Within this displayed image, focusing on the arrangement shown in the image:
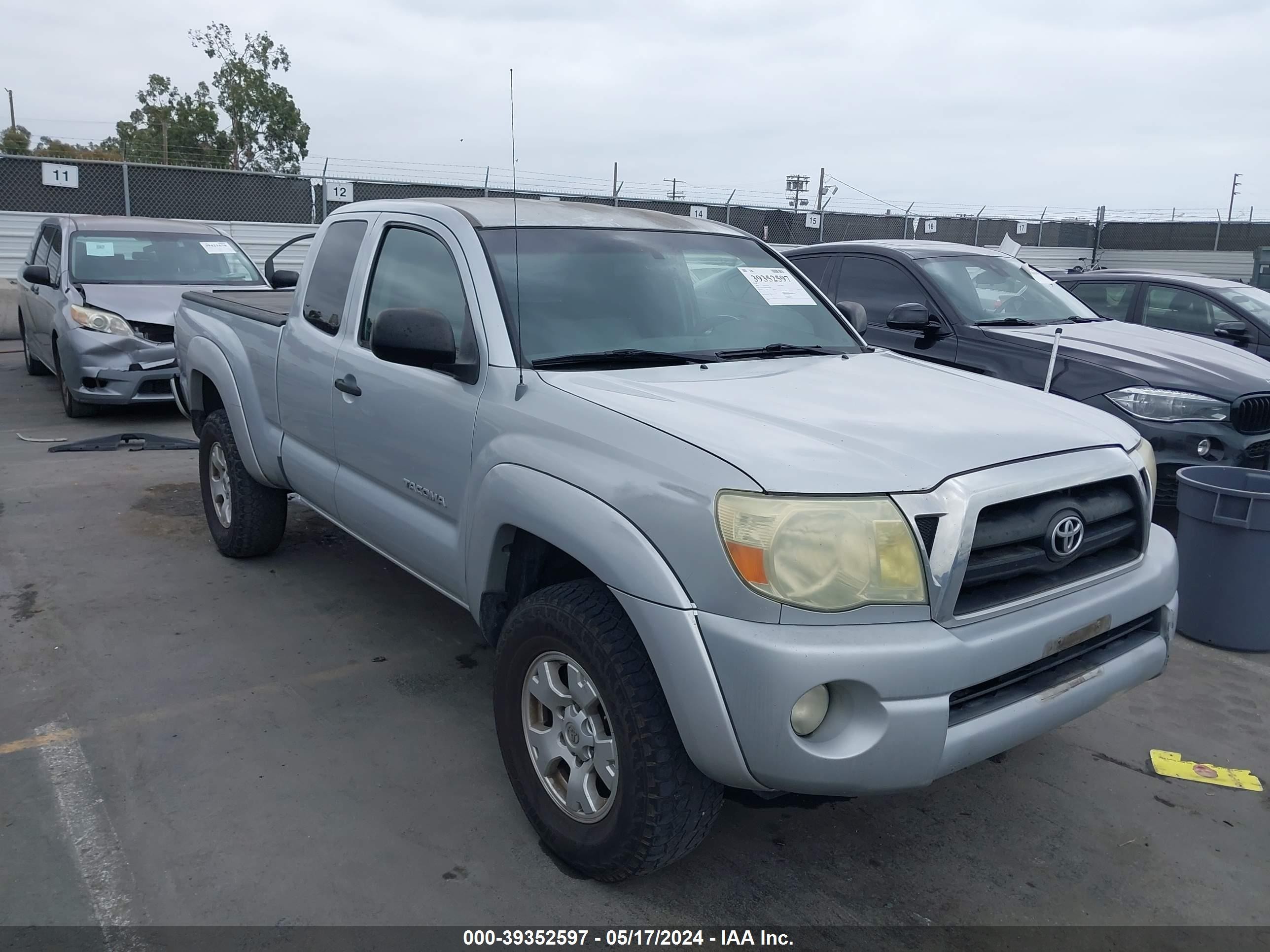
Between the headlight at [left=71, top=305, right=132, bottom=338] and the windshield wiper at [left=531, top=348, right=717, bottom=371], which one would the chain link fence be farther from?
the windshield wiper at [left=531, top=348, right=717, bottom=371]

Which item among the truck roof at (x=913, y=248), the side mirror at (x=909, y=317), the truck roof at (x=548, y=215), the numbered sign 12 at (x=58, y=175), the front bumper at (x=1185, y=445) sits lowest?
the front bumper at (x=1185, y=445)

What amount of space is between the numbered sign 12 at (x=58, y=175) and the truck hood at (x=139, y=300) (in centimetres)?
842

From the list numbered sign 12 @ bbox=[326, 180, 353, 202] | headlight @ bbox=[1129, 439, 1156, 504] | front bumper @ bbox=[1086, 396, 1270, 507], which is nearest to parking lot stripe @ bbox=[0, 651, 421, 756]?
headlight @ bbox=[1129, 439, 1156, 504]

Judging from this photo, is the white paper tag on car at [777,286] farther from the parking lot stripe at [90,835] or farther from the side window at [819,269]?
the side window at [819,269]

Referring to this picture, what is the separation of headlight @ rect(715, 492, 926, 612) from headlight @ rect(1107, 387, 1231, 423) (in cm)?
383

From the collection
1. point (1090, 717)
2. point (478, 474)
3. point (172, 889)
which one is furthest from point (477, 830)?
point (1090, 717)

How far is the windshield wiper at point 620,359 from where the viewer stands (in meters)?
3.16

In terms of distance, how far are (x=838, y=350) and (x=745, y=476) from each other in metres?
1.67

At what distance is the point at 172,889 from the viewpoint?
8.92 feet

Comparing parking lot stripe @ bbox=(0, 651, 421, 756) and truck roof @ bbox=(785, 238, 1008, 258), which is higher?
truck roof @ bbox=(785, 238, 1008, 258)

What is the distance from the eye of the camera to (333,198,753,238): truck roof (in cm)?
365

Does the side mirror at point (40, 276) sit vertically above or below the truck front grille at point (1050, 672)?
above

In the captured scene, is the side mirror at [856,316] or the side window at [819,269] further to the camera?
the side window at [819,269]

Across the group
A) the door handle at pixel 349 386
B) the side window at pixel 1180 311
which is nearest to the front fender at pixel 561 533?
the door handle at pixel 349 386
